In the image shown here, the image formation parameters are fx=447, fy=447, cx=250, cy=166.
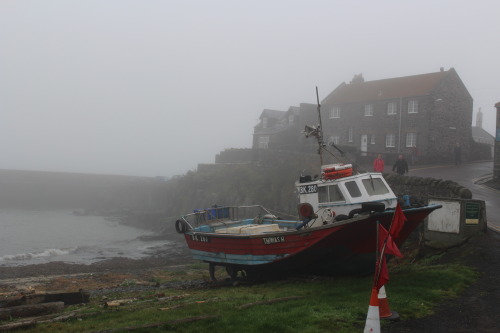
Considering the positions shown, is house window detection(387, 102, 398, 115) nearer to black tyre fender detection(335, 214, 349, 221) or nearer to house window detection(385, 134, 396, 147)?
house window detection(385, 134, 396, 147)

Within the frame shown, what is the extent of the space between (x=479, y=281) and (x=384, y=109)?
36.9m

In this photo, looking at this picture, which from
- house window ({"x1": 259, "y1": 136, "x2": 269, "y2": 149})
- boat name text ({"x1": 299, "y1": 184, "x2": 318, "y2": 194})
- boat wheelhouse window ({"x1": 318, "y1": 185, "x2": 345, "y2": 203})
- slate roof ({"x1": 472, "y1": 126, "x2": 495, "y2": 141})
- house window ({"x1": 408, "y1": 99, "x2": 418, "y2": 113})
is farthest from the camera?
slate roof ({"x1": 472, "y1": 126, "x2": 495, "y2": 141})

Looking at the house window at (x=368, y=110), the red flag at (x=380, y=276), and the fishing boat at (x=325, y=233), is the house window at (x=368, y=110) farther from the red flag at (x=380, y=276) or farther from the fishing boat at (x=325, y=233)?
the red flag at (x=380, y=276)

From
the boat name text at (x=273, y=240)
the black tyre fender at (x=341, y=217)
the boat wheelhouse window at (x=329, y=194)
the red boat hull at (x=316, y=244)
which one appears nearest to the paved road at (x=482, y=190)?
the red boat hull at (x=316, y=244)

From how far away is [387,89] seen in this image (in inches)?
1842

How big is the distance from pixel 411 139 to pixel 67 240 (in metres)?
33.6

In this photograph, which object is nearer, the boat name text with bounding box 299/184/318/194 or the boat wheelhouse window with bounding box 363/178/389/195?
the boat wheelhouse window with bounding box 363/178/389/195

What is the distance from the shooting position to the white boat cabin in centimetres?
1273

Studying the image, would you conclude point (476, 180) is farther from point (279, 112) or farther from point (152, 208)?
point (152, 208)

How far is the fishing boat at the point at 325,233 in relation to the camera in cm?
1147

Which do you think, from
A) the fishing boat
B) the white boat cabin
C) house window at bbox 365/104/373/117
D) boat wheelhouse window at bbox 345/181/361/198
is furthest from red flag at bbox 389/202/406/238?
house window at bbox 365/104/373/117

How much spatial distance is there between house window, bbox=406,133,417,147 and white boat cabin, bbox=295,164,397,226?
1211 inches

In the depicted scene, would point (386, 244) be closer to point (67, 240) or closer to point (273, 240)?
point (273, 240)

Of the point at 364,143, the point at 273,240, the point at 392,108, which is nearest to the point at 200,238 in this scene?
the point at 273,240
